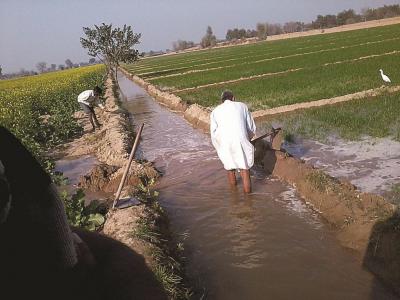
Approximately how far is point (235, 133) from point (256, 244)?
6.19 feet

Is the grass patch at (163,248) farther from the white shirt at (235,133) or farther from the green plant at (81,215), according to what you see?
the white shirt at (235,133)

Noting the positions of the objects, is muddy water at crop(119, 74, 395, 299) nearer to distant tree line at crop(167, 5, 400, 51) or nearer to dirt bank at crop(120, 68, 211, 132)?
dirt bank at crop(120, 68, 211, 132)

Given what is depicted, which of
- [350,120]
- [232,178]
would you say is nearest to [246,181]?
[232,178]

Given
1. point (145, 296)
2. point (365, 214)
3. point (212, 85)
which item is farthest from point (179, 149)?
point (212, 85)

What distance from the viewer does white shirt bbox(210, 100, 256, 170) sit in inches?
246

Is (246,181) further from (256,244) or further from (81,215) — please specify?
(81,215)

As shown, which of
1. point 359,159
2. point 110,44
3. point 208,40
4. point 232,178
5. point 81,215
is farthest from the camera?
point 208,40

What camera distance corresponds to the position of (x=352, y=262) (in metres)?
4.37

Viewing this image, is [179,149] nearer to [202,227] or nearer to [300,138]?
[300,138]

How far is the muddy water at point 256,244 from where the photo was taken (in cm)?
409

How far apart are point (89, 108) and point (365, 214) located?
9.58 m

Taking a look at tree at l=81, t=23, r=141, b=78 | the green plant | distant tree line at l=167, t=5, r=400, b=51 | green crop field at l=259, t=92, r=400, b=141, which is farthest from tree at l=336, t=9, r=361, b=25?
the green plant

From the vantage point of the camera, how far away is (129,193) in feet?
20.4

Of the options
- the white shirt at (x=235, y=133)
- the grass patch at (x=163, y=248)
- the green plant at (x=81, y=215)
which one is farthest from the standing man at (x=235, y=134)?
the green plant at (x=81, y=215)
